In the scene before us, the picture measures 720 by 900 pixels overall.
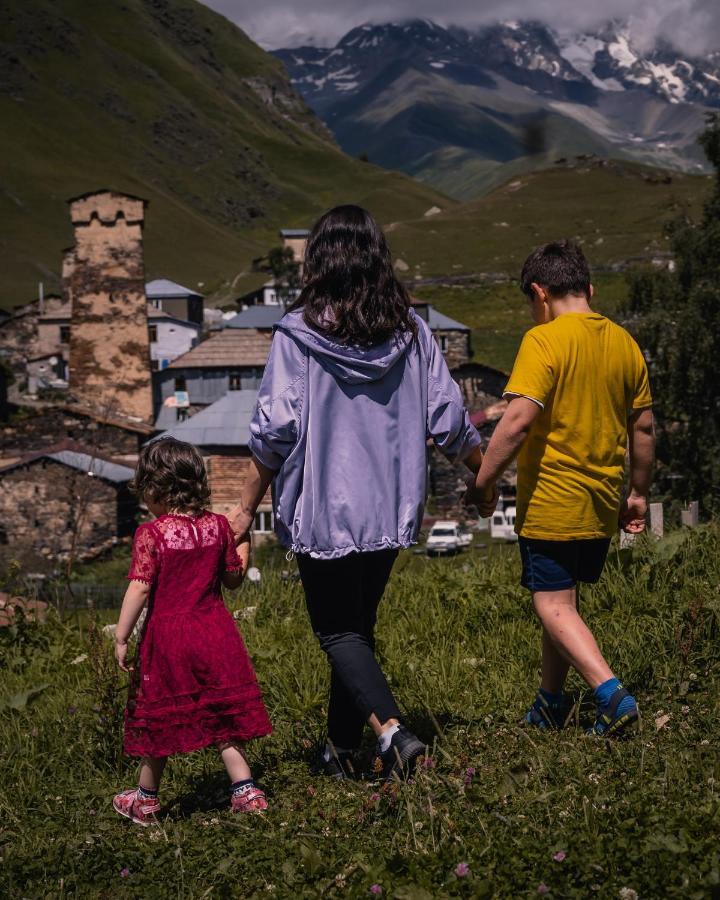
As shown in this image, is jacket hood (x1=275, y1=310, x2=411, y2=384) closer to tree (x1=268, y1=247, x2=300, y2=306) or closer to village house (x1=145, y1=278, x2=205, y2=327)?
village house (x1=145, y1=278, x2=205, y2=327)

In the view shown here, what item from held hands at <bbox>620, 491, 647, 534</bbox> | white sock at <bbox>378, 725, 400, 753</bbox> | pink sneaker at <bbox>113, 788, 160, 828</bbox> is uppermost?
held hands at <bbox>620, 491, 647, 534</bbox>

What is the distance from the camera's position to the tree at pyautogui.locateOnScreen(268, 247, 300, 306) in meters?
71.1

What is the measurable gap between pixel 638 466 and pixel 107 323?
44.2m

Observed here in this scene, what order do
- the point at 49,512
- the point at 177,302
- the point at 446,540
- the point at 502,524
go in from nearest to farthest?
the point at 446,540 → the point at 49,512 → the point at 502,524 → the point at 177,302

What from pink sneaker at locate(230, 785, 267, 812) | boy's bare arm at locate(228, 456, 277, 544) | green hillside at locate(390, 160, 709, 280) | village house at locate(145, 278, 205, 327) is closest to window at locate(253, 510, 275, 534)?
boy's bare arm at locate(228, 456, 277, 544)

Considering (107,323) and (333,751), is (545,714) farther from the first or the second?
(107,323)

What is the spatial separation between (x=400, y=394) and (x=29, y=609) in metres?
4.13

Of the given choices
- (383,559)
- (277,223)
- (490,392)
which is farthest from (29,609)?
(277,223)

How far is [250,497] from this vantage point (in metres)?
4.11

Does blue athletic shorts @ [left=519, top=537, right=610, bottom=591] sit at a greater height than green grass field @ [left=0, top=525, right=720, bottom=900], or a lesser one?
greater

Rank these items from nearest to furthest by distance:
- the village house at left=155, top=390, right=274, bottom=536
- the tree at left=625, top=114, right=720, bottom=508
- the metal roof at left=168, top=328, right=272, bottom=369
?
the tree at left=625, top=114, right=720, bottom=508 < the village house at left=155, top=390, right=274, bottom=536 < the metal roof at left=168, top=328, right=272, bottom=369

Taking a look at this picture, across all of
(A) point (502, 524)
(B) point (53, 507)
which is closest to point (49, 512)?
(B) point (53, 507)

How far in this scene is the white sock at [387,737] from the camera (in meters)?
3.84

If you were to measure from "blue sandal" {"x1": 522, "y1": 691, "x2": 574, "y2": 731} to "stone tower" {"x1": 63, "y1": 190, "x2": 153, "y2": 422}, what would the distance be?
4311 centimetres
